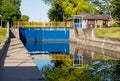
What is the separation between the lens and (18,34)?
54.9m

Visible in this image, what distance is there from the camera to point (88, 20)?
2322 inches

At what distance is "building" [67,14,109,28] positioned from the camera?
58.0 meters

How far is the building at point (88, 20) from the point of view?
58.0 meters

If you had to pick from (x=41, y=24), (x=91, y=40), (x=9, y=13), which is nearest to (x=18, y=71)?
(x=91, y=40)

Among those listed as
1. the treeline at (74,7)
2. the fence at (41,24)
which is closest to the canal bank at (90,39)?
the fence at (41,24)

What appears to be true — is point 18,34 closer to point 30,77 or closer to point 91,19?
point 91,19

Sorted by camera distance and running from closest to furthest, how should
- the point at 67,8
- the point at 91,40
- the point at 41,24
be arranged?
the point at 91,40 → the point at 41,24 → the point at 67,8

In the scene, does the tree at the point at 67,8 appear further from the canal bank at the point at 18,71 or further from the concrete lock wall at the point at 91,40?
the canal bank at the point at 18,71

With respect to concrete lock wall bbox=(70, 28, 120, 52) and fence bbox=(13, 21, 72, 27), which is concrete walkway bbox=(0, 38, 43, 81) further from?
fence bbox=(13, 21, 72, 27)

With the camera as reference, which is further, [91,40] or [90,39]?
[90,39]

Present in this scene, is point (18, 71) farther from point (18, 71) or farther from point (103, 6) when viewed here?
point (103, 6)

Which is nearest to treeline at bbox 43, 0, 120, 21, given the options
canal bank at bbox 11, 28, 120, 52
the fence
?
the fence

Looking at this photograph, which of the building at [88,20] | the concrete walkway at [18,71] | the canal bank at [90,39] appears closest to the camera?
the concrete walkway at [18,71]

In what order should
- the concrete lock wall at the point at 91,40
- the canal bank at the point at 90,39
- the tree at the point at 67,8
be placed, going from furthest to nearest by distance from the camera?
the tree at the point at 67,8 → the canal bank at the point at 90,39 → the concrete lock wall at the point at 91,40
